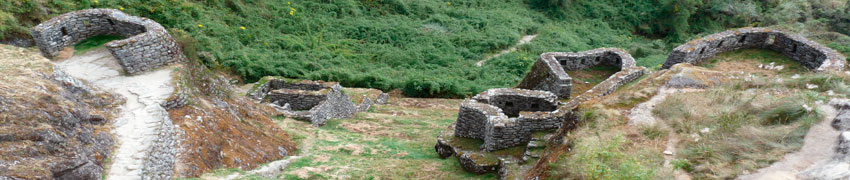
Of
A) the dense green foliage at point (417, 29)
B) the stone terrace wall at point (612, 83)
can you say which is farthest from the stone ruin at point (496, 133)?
the dense green foliage at point (417, 29)

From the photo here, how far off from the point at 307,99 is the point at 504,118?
8708 mm

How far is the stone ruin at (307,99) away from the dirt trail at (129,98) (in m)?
4.99

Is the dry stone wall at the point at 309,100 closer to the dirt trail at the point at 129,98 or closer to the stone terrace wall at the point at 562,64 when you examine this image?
the dirt trail at the point at 129,98

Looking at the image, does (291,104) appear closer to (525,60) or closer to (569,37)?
(525,60)

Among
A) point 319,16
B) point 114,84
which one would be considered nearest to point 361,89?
point 319,16

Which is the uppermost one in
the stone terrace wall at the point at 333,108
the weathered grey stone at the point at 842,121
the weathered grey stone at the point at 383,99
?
the weathered grey stone at the point at 842,121

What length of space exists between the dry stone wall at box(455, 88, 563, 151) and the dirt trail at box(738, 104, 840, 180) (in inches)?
212

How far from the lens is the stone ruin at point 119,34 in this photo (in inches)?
481

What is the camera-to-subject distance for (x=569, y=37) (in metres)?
34.6

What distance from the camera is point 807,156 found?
265 inches

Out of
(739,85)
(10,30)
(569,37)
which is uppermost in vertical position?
(739,85)

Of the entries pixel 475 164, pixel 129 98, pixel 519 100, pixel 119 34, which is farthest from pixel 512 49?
pixel 129 98

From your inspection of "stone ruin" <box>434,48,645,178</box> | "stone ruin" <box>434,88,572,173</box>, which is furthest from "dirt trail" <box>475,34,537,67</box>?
"stone ruin" <box>434,88,572,173</box>

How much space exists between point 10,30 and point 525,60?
75.2ft
